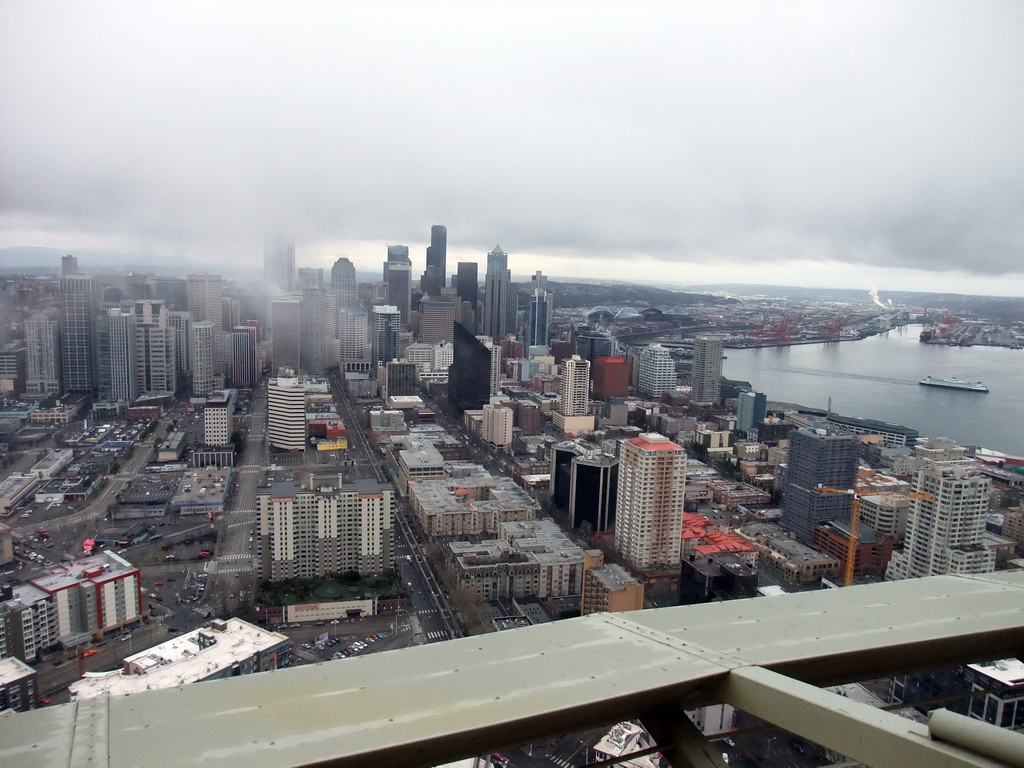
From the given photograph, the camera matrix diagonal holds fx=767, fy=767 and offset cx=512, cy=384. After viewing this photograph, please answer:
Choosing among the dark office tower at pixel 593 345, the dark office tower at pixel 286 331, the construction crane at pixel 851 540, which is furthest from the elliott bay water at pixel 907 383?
the dark office tower at pixel 286 331

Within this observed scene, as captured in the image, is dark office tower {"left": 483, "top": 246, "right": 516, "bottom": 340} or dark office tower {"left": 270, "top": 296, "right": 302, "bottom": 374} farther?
dark office tower {"left": 483, "top": 246, "right": 516, "bottom": 340}

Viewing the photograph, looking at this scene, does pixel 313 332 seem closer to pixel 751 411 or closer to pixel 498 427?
pixel 498 427

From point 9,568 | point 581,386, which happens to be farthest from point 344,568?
point 581,386

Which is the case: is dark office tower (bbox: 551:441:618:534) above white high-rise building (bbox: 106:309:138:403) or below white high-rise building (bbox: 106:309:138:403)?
below

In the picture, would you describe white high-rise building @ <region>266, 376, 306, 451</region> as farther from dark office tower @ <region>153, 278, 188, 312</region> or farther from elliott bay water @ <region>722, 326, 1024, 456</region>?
elliott bay water @ <region>722, 326, 1024, 456</region>

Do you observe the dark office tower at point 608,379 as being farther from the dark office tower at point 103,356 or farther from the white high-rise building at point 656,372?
the dark office tower at point 103,356

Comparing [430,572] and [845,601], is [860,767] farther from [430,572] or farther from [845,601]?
[430,572]

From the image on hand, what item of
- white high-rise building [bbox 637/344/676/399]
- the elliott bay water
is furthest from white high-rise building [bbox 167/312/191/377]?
the elliott bay water
